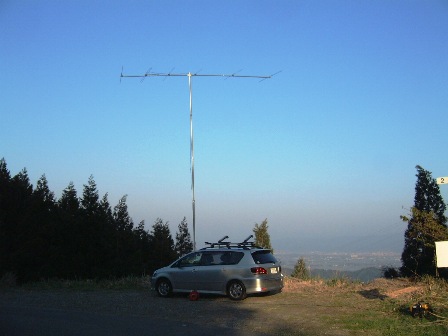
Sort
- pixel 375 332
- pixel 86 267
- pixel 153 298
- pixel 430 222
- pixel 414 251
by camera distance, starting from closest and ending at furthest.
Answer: pixel 375 332
pixel 430 222
pixel 153 298
pixel 414 251
pixel 86 267

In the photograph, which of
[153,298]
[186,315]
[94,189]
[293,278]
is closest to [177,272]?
[153,298]

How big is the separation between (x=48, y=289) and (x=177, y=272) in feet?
20.2

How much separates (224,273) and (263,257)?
1310 mm

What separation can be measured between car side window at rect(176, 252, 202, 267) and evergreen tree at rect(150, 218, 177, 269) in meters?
27.1

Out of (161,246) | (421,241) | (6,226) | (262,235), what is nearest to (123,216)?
(161,246)


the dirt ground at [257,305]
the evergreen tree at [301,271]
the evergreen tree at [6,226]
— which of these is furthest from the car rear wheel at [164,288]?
the evergreen tree at [6,226]

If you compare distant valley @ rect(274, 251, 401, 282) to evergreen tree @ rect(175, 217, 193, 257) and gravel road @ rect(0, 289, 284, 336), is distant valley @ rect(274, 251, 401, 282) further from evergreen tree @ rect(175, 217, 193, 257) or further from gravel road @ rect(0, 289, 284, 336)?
evergreen tree @ rect(175, 217, 193, 257)

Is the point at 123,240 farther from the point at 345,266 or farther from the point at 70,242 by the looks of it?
the point at 345,266

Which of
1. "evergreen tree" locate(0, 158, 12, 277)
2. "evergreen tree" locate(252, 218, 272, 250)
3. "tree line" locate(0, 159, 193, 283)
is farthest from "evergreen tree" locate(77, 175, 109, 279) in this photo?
"evergreen tree" locate(252, 218, 272, 250)

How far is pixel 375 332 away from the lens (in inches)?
431

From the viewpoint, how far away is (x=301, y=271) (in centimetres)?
2327

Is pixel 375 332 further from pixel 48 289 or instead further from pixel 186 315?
pixel 48 289

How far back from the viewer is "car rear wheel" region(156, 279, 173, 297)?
18.0m

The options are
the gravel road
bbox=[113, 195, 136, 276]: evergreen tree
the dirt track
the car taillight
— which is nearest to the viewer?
the gravel road
